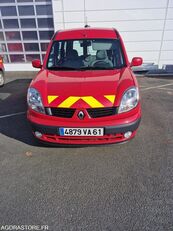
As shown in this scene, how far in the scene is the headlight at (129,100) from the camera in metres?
2.33

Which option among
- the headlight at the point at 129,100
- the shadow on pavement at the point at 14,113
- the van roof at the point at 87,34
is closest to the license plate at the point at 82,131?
the headlight at the point at 129,100

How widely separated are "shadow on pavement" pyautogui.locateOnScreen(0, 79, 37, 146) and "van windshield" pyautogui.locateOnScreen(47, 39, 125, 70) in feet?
4.19

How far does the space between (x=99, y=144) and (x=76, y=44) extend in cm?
203

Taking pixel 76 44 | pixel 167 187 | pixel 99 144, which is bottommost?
pixel 167 187

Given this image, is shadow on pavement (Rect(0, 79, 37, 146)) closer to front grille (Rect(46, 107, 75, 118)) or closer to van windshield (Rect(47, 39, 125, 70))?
front grille (Rect(46, 107, 75, 118))

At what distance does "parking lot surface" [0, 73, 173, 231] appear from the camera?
5.87ft

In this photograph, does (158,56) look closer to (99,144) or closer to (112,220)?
(99,144)

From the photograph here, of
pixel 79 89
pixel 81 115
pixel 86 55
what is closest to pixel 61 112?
pixel 81 115

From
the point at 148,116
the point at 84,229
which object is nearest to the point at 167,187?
the point at 84,229

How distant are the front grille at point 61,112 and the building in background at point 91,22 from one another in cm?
636

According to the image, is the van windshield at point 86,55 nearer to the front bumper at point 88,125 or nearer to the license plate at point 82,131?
the front bumper at point 88,125

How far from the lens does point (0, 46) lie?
830cm

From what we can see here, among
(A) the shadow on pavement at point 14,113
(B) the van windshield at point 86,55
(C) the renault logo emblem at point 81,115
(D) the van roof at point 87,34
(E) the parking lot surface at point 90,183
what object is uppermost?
(D) the van roof at point 87,34

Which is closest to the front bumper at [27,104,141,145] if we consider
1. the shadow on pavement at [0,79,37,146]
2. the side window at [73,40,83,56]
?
the shadow on pavement at [0,79,37,146]
